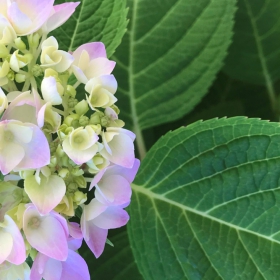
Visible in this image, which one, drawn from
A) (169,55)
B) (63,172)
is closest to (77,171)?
(63,172)

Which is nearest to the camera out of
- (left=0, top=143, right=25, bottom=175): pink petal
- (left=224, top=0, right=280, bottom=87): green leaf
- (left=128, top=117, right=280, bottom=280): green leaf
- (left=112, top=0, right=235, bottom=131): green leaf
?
(left=0, top=143, right=25, bottom=175): pink petal

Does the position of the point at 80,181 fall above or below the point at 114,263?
above

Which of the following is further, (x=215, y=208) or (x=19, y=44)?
(x=215, y=208)

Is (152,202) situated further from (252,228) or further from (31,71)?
(31,71)

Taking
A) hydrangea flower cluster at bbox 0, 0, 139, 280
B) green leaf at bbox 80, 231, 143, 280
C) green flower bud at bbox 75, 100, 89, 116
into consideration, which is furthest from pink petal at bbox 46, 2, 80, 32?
green leaf at bbox 80, 231, 143, 280

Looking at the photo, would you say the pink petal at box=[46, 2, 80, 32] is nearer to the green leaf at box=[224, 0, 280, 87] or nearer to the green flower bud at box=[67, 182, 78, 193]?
the green flower bud at box=[67, 182, 78, 193]

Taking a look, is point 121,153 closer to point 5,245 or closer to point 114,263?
point 5,245

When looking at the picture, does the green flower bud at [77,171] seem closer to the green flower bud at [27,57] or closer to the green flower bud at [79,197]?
the green flower bud at [79,197]
